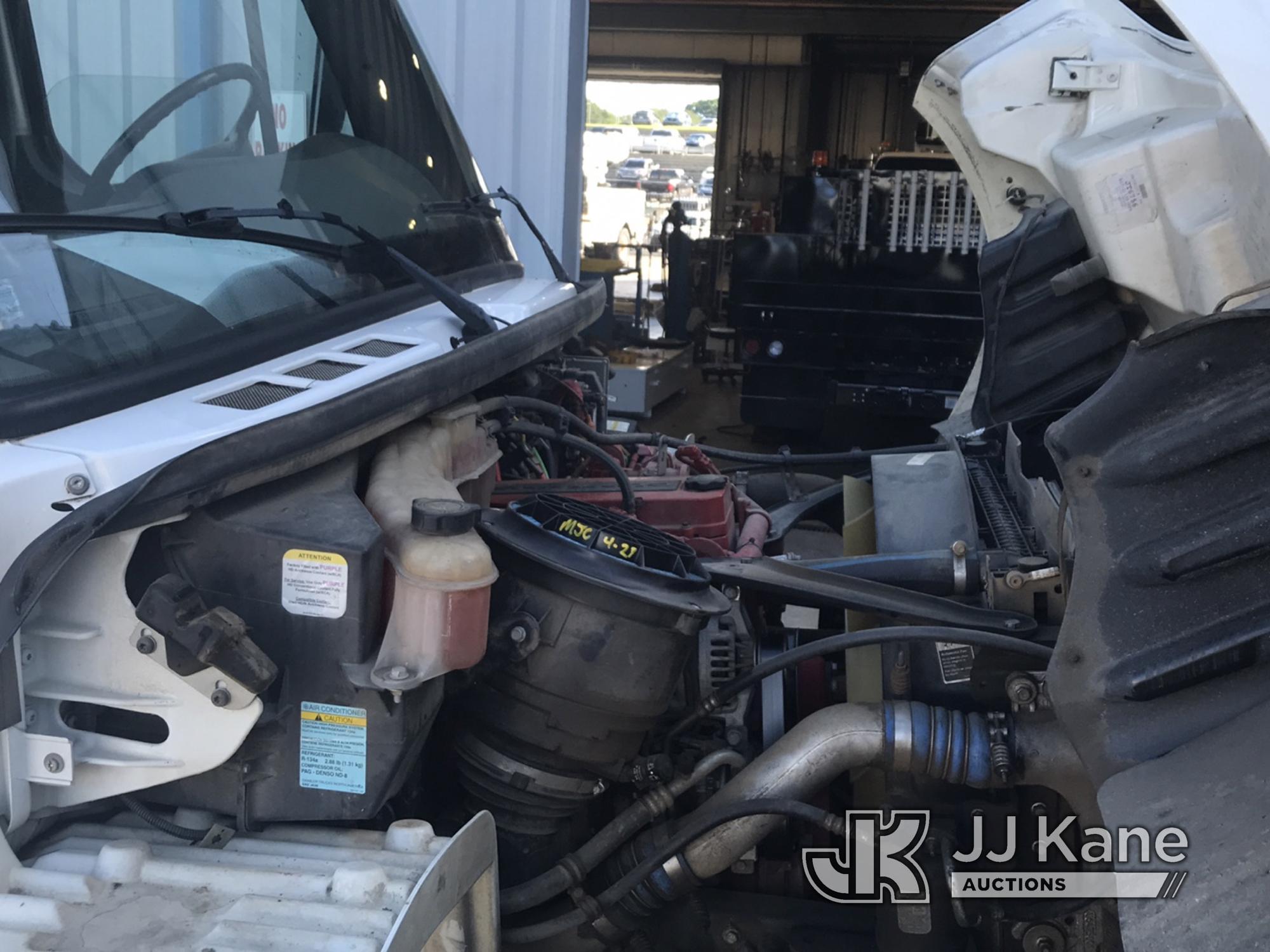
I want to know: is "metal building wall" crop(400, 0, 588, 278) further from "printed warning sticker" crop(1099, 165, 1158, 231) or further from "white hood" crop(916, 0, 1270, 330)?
"printed warning sticker" crop(1099, 165, 1158, 231)

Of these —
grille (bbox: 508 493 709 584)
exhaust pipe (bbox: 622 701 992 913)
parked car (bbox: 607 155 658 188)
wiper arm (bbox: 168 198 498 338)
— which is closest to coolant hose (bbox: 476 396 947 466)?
wiper arm (bbox: 168 198 498 338)

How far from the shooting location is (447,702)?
6.30ft

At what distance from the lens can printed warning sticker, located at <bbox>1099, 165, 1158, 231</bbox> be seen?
2.17 m

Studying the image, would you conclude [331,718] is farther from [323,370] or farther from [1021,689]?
[1021,689]

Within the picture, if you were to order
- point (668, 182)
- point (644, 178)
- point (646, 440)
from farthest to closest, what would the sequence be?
point (644, 178)
point (668, 182)
point (646, 440)

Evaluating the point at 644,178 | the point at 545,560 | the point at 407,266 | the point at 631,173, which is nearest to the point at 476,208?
the point at 407,266

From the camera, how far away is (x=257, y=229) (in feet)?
5.80

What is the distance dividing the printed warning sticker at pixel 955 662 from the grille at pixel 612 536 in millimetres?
460

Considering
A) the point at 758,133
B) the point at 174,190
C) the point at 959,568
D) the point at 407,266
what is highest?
the point at 758,133

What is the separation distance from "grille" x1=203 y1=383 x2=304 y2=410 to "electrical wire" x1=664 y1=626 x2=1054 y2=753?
0.87 meters

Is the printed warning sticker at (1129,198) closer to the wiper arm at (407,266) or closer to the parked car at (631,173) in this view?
the wiper arm at (407,266)

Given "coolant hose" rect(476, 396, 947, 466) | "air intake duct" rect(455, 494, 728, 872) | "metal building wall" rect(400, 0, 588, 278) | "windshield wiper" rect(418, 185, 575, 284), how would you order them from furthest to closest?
"metal building wall" rect(400, 0, 588, 278) → "windshield wiper" rect(418, 185, 575, 284) → "coolant hose" rect(476, 396, 947, 466) → "air intake duct" rect(455, 494, 728, 872)

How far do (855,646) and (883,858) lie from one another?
1.17ft

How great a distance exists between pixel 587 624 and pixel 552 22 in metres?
3.33
